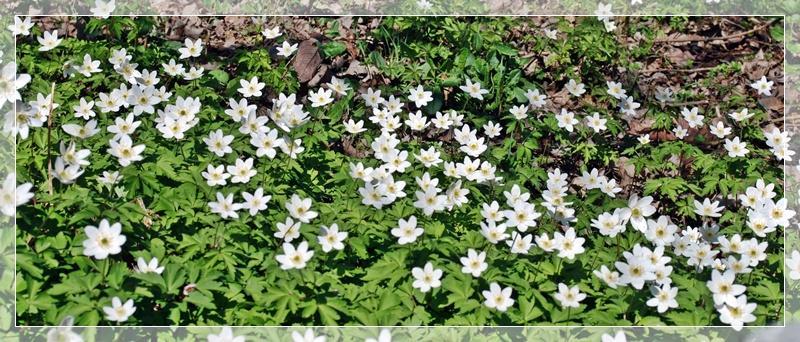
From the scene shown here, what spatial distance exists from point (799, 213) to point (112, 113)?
3.19 metres

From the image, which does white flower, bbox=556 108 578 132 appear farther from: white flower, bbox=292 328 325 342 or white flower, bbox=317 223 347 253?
white flower, bbox=292 328 325 342

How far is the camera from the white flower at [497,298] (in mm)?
2680

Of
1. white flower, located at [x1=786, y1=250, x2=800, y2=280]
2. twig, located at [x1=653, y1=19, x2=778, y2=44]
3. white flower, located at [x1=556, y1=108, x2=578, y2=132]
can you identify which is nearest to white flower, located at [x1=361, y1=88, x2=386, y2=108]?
white flower, located at [x1=556, y1=108, x2=578, y2=132]

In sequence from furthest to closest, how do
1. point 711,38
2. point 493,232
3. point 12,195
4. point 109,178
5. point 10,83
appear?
point 711,38 < point 10,83 < point 109,178 < point 493,232 < point 12,195

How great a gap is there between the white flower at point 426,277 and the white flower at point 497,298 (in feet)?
0.52

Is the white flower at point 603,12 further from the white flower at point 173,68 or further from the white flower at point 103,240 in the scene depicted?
the white flower at point 103,240

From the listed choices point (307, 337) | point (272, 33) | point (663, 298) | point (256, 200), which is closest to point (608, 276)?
point (663, 298)

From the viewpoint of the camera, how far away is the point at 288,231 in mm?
2873

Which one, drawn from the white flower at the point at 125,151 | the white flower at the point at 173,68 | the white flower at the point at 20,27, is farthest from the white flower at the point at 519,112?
the white flower at the point at 20,27

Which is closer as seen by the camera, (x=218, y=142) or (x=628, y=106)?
(x=218, y=142)

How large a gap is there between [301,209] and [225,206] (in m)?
0.26

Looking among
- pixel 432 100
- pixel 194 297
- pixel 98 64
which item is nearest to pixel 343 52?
pixel 432 100

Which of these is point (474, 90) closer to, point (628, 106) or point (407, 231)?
point (628, 106)

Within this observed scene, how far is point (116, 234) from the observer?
2713 mm
